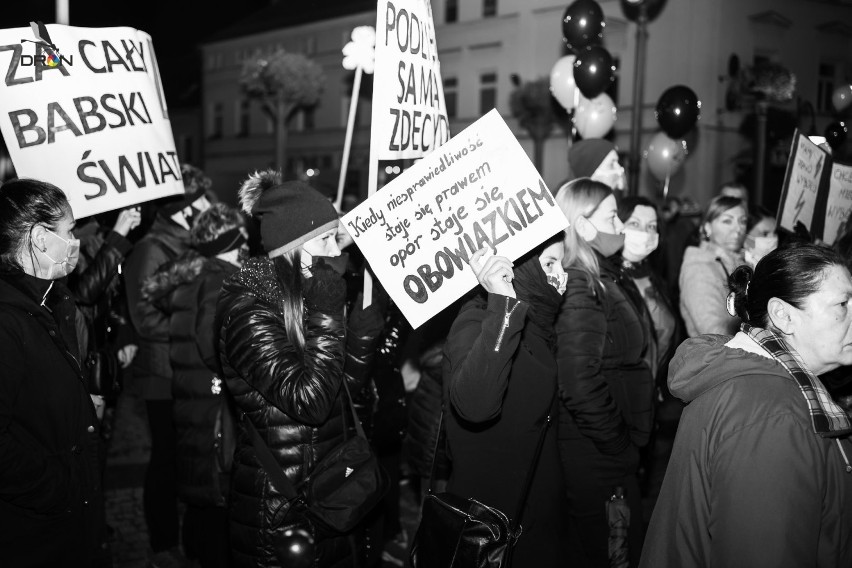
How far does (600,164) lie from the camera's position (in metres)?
5.56

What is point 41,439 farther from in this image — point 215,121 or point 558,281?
point 215,121

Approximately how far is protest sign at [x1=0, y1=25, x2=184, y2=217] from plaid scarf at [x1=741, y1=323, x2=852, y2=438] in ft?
11.6

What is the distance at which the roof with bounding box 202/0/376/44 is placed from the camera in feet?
121

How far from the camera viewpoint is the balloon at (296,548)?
2986 millimetres

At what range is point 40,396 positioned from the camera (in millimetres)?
2885

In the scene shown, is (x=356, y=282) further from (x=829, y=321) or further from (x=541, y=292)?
(x=829, y=321)

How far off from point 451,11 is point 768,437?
31.6 meters

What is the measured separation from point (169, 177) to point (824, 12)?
10.9 metres

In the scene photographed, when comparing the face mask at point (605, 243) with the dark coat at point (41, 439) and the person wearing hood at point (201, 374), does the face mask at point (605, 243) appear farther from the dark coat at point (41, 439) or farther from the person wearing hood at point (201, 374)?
the dark coat at point (41, 439)

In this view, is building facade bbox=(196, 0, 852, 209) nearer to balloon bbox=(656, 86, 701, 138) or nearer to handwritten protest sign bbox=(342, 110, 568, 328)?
balloon bbox=(656, 86, 701, 138)

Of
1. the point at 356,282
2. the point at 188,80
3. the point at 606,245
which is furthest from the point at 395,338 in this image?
the point at 188,80

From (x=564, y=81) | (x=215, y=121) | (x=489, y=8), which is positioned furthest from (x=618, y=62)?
(x=215, y=121)

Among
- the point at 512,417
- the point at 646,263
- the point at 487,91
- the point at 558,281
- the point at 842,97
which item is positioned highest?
the point at 487,91

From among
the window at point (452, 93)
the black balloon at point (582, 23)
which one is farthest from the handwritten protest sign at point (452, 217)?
the window at point (452, 93)
